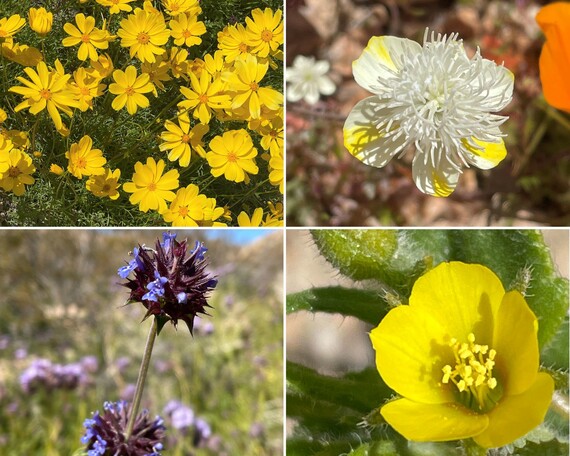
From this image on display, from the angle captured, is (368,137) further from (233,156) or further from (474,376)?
(474,376)

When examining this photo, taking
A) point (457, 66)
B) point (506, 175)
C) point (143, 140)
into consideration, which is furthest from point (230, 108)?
A: point (506, 175)

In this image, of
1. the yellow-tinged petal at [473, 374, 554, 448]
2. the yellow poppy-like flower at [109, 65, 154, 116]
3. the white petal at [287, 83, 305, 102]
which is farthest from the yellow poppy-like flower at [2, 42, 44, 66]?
the yellow-tinged petal at [473, 374, 554, 448]

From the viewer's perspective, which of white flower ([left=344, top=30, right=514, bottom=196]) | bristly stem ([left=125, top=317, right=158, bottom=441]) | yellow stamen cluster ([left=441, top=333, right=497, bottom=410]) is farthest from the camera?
white flower ([left=344, top=30, right=514, bottom=196])

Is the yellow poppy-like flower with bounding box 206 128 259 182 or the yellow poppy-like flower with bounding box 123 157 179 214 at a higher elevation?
the yellow poppy-like flower with bounding box 206 128 259 182

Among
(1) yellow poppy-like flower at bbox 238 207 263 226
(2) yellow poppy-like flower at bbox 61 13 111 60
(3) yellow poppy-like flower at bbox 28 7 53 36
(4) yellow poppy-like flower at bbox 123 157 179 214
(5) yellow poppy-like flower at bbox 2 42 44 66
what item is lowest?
(1) yellow poppy-like flower at bbox 238 207 263 226

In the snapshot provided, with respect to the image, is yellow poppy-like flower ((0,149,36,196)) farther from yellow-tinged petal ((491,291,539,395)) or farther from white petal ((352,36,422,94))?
yellow-tinged petal ((491,291,539,395))

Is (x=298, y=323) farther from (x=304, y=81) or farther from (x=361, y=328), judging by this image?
(x=304, y=81)
